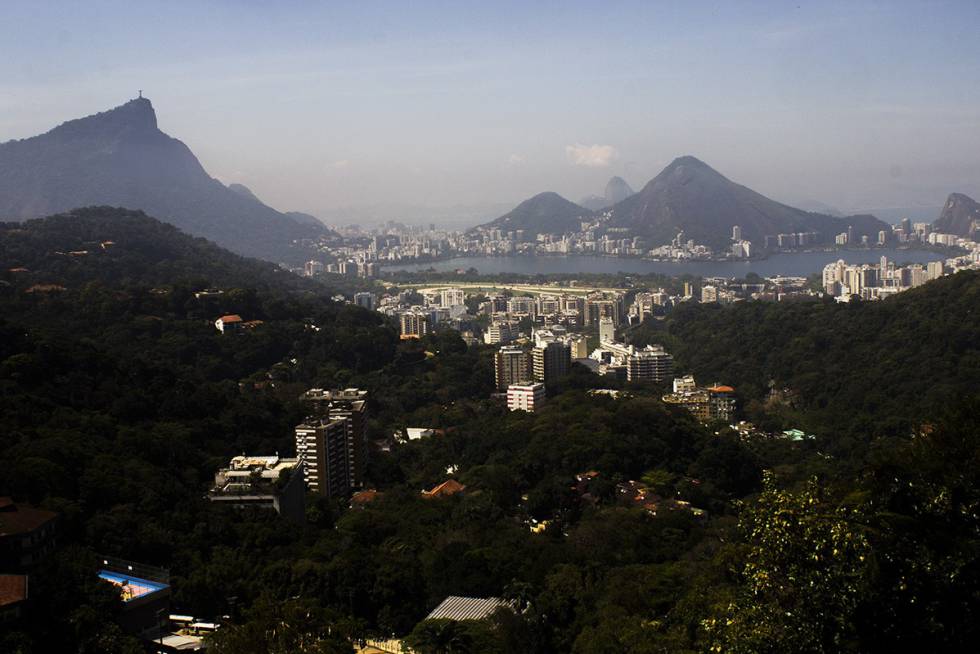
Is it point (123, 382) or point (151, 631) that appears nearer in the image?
point (151, 631)

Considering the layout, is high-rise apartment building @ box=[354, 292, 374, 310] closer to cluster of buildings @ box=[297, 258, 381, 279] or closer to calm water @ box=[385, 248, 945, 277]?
cluster of buildings @ box=[297, 258, 381, 279]

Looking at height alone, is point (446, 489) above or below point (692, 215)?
below

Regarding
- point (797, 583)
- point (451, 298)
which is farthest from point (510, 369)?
point (451, 298)

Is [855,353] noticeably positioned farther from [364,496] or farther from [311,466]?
[311,466]

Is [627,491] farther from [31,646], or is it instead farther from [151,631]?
[31,646]

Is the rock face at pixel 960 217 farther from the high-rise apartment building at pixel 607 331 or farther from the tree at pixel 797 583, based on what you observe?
the tree at pixel 797 583

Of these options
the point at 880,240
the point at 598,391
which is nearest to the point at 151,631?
the point at 598,391
